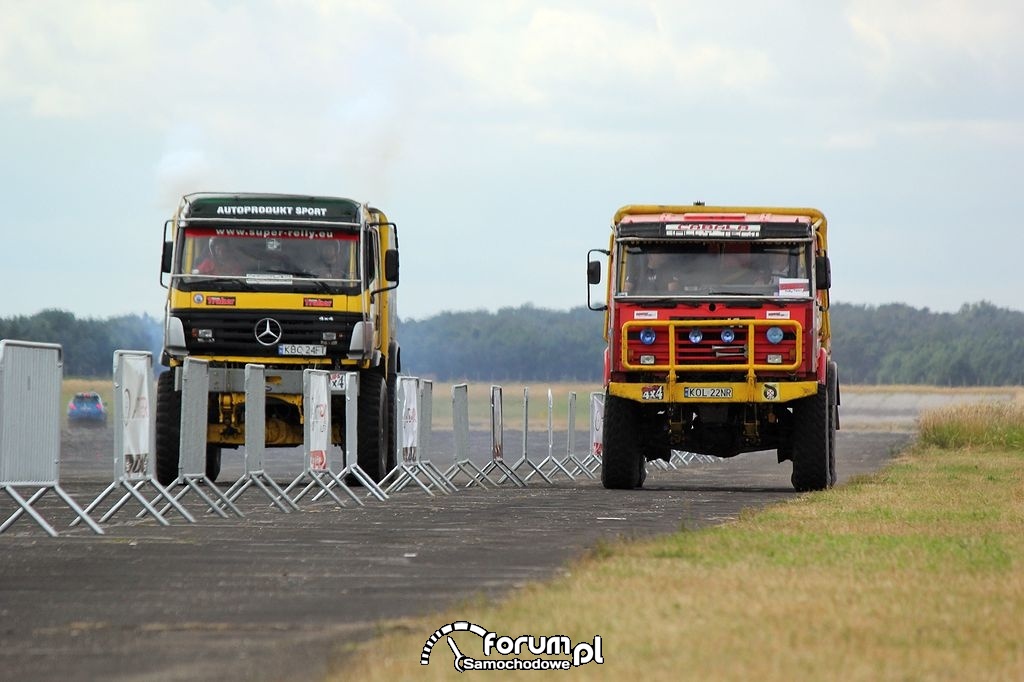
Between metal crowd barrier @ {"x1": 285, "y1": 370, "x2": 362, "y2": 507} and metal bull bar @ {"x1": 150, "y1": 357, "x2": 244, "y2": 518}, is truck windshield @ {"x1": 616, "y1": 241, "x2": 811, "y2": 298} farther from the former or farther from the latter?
metal bull bar @ {"x1": 150, "y1": 357, "x2": 244, "y2": 518}

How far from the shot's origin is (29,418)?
14469mm

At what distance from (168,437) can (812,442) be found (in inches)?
314

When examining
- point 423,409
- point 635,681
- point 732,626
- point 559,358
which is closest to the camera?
point 635,681

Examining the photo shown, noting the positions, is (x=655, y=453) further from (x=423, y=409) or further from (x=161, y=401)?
(x=161, y=401)

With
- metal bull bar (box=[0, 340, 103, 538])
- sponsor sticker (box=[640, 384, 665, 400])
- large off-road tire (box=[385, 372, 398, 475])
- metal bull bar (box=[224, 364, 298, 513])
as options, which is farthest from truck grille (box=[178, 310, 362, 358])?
metal bull bar (box=[0, 340, 103, 538])

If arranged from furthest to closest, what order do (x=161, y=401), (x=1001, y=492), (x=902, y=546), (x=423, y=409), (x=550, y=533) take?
1. (x=423, y=409)
2. (x=161, y=401)
3. (x=1001, y=492)
4. (x=550, y=533)
5. (x=902, y=546)

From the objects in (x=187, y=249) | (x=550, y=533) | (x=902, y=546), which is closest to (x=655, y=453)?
(x=187, y=249)

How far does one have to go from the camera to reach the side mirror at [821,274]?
954 inches

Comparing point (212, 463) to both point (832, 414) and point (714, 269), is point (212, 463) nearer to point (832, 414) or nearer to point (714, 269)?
point (714, 269)

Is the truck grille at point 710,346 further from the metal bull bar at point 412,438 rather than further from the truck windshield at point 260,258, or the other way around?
the truck windshield at point 260,258

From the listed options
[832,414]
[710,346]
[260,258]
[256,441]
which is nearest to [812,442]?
[710,346]

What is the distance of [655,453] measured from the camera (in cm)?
2652

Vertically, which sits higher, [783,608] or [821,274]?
[821,274]

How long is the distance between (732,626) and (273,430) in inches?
690
